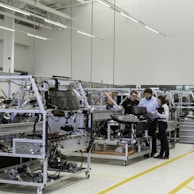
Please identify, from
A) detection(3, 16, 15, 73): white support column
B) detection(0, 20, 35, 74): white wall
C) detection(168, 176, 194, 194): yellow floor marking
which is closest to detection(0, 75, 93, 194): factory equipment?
detection(168, 176, 194, 194): yellow floor marking

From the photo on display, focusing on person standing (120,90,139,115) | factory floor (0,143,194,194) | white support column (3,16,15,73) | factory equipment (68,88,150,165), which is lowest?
factory floor (0,143,194,194)

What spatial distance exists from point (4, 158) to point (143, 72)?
12393mm

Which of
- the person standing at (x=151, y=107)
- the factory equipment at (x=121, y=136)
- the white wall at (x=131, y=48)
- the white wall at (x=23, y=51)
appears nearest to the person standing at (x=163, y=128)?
the person standing at (x=151, y=107)

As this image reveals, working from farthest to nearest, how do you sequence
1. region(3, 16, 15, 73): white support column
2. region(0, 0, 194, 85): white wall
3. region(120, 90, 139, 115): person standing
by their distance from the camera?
region(3, 16, 15, 73): white support column < region(0, 0, 194, 85): white wall < region(120, 90, 139, 115): person standing

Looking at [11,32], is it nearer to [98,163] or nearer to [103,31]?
[103,31]

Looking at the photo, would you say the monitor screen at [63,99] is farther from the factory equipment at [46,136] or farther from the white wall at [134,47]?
the white wall at [134,47]

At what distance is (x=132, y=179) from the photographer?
5629mm

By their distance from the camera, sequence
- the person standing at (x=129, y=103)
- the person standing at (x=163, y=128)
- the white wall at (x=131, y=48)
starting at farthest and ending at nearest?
the white wall at (x=131, y=48), the person standing at (x=129, y=103), the person standing at (x=163, y=128)

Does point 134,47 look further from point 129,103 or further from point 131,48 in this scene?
point 129,103

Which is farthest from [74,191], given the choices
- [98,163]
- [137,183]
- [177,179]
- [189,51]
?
[189,51]

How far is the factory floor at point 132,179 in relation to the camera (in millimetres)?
4867

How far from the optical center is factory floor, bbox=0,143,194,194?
16.0 feet

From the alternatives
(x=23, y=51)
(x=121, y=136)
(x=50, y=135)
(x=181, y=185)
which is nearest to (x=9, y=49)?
(x=23, y=51)

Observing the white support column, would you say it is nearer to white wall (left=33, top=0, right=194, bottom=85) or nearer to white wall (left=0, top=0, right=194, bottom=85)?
white wall (left=0, top=0, right=194, bottom=85)
